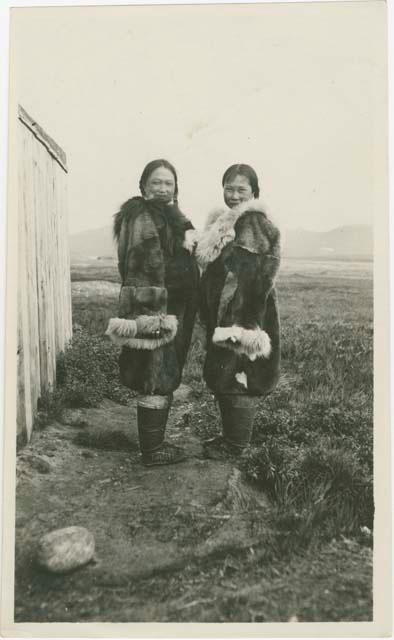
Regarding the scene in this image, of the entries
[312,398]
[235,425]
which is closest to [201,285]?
[235,425]

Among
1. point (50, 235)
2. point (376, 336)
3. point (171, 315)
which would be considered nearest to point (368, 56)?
point (376, 336)

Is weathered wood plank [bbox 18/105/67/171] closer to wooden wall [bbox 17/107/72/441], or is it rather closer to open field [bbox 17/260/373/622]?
wooden wall [bbox 17/107/72/441]

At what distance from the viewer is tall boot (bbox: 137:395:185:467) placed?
13.2 feet

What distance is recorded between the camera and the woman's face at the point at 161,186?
159 inches

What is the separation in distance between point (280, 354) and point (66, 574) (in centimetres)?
177

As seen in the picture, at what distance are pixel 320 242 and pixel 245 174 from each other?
2.07 feet

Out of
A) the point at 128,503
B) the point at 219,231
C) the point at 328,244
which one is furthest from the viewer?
the point at 328,244

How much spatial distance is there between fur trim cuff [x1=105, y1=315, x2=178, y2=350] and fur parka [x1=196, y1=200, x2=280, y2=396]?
0.23 meters

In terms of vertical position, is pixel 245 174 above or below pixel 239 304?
above

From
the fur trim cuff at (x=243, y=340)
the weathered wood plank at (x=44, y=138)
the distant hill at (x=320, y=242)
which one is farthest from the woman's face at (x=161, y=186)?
the fur trim cuff at (x=243, y=340)

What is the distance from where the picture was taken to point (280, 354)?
4086 millimetres

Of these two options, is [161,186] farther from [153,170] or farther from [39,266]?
[39,266]

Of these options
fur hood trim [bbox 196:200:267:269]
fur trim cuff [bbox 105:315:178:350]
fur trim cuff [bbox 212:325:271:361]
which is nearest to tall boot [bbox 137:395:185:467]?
fur trim cuff [bbox 105:315:178:350]

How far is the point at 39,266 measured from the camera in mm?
4188
